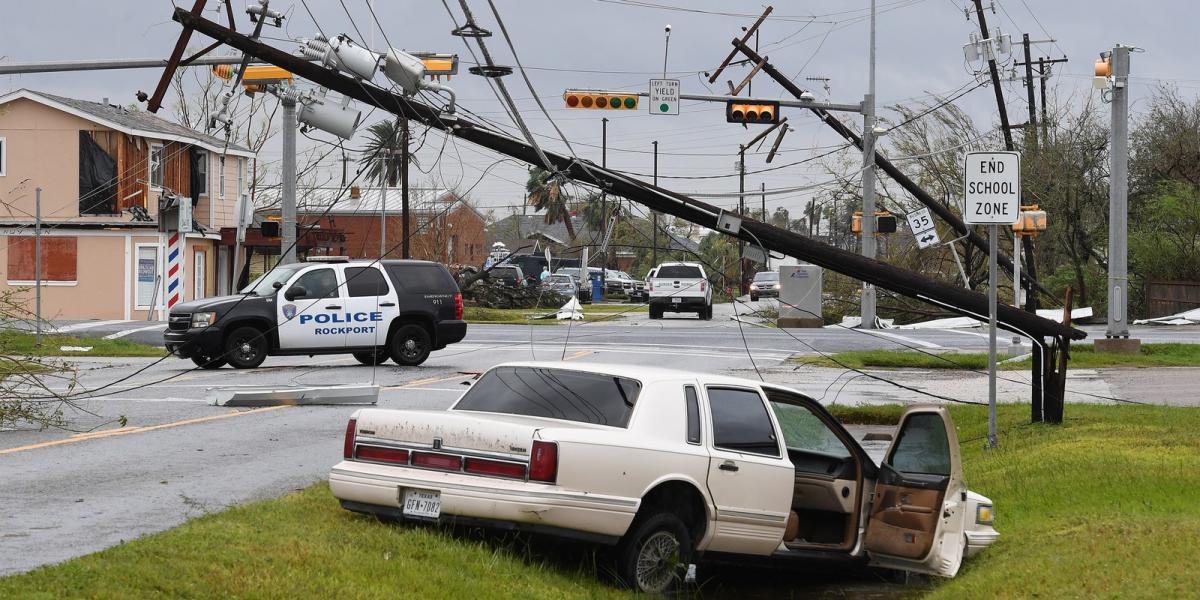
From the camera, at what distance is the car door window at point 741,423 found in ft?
28.4

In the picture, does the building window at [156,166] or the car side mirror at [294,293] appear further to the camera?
the building window at [156,166]

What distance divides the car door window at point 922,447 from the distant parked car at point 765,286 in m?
53.6

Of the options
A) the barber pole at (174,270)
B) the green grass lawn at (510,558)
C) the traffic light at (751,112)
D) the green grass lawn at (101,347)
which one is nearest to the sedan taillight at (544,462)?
the green grass lawn at (510,558)

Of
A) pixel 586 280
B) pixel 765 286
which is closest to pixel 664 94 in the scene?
pixel 586 280

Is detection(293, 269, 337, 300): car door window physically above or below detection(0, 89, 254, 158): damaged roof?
below

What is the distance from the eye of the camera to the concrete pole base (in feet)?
94.3

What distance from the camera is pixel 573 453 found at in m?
7.78

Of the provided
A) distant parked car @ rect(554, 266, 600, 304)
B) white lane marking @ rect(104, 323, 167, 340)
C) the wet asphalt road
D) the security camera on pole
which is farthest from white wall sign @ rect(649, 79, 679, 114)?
distant parked car @ rect(554, 266, 600, 304)

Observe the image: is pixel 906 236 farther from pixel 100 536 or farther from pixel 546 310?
pixel 100 536

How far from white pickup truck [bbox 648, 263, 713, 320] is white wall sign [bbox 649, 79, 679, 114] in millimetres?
14362

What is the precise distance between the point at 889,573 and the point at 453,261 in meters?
63.9

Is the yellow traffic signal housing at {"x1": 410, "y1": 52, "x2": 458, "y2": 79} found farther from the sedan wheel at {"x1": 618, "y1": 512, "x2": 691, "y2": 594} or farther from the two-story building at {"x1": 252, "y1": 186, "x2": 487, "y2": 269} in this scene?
the two-story building at {"x1": 252, "y1": 186, "x2": 487, "y2": 269}

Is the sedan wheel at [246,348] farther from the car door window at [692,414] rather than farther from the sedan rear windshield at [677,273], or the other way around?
the sedan rear windshield at [677,273]

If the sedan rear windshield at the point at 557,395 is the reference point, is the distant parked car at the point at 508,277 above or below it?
above
